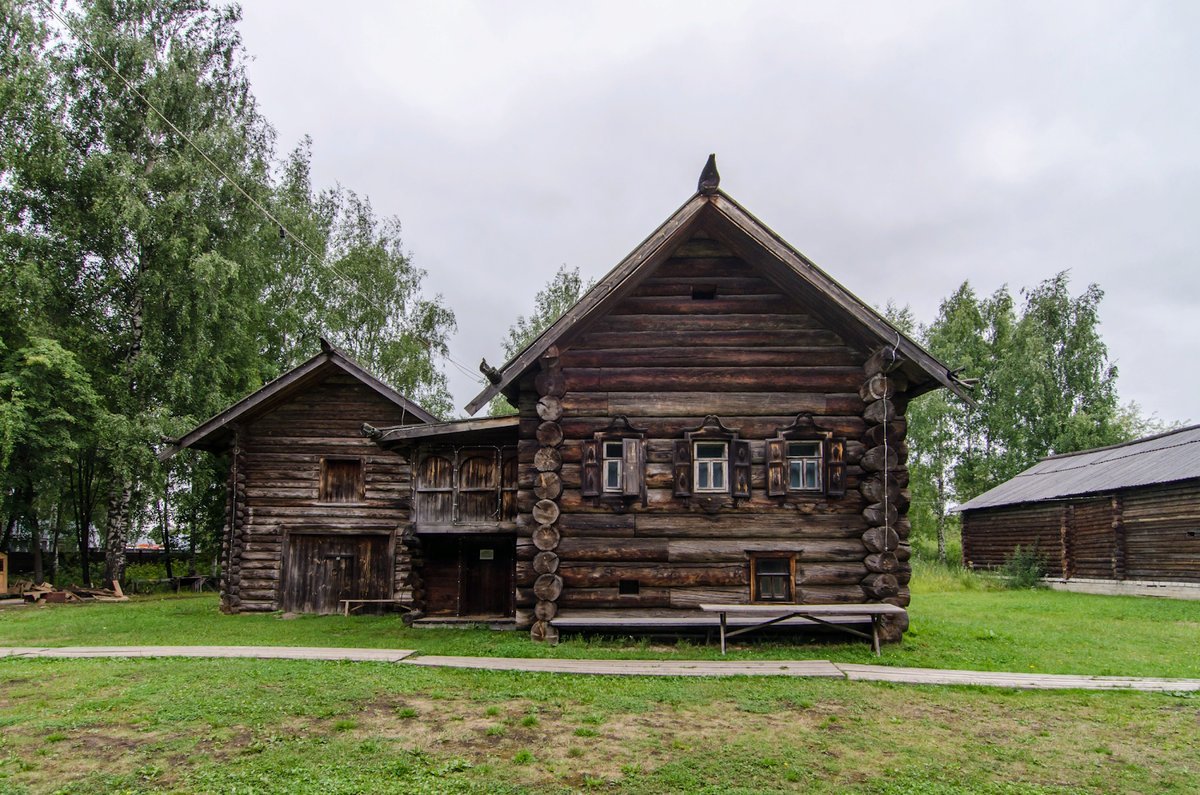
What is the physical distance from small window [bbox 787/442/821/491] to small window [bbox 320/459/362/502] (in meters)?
12.4

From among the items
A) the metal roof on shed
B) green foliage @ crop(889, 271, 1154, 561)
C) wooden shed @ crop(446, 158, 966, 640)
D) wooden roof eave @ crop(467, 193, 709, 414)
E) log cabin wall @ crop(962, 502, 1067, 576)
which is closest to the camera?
wooden roof eave @ crop(467, 193, 709, 414)

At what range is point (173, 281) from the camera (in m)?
26.1

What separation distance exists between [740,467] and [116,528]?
2247 centimetres

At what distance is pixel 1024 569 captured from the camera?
30828 millimetres

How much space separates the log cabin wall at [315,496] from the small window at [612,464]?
8.92m

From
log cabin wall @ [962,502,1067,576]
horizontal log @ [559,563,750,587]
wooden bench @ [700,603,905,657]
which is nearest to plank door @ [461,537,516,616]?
horizontal log @ [559,563,750,587]

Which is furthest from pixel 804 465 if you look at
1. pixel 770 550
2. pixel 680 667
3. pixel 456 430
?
pixel 456 430

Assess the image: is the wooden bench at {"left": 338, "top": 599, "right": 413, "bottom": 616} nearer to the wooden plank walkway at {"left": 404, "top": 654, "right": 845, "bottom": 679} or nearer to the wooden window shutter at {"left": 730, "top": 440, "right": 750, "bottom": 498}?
the wooden plank walkway at {"left": 404, "top": 654, "right": 845, "bottom": 679}

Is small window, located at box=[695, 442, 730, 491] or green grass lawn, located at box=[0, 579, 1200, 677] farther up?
small window, located at box=[695, 442, 730, 491]

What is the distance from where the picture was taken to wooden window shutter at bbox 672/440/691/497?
13281 mm

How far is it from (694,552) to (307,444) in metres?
12.4

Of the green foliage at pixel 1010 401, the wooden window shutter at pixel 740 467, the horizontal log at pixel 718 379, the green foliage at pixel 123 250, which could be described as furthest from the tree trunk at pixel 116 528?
the green foliage at pixel 1010 401

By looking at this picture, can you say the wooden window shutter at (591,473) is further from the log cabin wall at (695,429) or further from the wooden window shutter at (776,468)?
the wooden window shutter at (776,468)

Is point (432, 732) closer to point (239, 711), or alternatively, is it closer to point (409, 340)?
point (239, 711)
